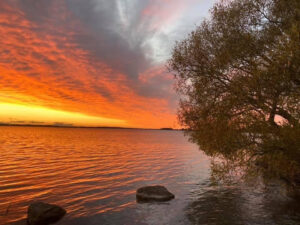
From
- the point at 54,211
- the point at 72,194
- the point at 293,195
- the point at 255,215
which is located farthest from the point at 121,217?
the point at 293,195

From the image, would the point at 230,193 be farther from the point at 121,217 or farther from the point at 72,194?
the point at 72,194

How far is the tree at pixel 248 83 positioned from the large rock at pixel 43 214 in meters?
11.7

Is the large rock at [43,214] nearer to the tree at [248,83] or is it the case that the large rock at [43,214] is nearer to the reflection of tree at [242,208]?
the reflection of tree at [242,208]

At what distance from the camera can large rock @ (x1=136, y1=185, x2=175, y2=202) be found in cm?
2069

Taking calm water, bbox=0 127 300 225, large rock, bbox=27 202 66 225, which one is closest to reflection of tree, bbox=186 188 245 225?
calm water, bbox=0 127 300 225

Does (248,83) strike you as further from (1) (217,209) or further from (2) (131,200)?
(2) (131,200)

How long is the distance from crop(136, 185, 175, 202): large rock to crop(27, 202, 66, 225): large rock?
6997 mm

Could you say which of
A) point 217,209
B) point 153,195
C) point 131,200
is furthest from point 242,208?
point 131,200

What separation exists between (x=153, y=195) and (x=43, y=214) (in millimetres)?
9113

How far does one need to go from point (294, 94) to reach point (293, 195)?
12.8 metres

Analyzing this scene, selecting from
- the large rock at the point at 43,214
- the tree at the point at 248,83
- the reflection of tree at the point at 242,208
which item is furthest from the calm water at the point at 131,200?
the tree at the point at 248,83

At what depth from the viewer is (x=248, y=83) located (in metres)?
15.1

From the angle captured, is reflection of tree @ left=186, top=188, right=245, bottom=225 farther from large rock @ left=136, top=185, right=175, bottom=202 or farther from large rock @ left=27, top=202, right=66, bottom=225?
large rock @ left=27, top=202, right=66, bottom=225

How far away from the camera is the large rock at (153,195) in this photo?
20.7m
